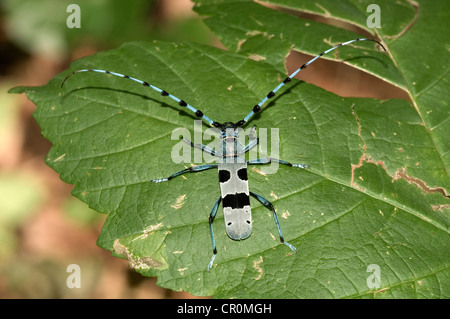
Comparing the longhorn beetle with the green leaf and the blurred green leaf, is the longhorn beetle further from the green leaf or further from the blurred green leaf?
the blurred green leaf

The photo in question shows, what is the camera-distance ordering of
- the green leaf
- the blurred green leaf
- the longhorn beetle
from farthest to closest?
the blurred green leaf → the longhorn beetle → the green leaf

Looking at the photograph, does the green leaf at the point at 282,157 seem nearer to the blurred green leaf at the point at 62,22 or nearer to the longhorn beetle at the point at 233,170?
the longhorn beetle at the point at 233,170

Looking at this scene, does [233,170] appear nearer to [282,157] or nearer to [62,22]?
[282,157]

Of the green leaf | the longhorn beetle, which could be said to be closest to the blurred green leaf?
the green leaf

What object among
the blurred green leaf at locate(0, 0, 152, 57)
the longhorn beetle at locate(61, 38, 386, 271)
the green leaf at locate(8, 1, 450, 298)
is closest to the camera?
the green leaf at locate(8, 1, 450, 298)

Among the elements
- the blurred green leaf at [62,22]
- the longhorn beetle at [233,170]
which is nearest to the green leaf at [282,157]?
the longhorn beetle at [233,170]

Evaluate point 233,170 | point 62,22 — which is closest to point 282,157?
point 233,170

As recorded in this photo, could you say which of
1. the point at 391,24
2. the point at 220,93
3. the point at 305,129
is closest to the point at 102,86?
the point at 220,93
